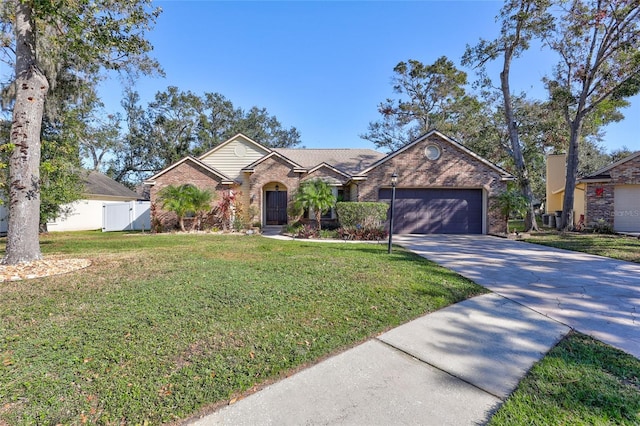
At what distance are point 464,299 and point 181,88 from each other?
33.8 metres

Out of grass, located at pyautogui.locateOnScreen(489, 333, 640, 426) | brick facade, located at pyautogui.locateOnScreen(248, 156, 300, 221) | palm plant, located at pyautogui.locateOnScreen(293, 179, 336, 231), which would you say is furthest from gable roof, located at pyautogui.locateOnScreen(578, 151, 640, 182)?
grass, located at pyautogui.locateOnScreen(489, 333, 640, 426)

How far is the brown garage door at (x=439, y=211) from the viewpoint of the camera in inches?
565

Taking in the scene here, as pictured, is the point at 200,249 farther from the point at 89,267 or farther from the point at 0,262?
the point at 0,262

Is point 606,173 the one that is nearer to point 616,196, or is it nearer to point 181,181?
point 616,196

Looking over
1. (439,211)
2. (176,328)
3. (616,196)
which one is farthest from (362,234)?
(616,196)

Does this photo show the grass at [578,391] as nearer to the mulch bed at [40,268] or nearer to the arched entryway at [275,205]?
the mulch bed at [40,268]

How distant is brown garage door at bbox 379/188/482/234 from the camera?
47.1ft

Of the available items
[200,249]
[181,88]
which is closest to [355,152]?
[200,249]

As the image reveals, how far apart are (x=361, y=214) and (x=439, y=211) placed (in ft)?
15.2

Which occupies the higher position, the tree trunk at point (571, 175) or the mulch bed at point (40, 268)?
the tree trunk at point (571, 175)

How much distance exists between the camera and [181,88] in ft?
98.3

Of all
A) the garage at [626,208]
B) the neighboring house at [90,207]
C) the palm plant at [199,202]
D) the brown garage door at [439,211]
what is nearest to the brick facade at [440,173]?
the brown garage door at [439,211]

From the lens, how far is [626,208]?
14.7m

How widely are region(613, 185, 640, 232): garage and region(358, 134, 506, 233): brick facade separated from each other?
6417 millimetres
